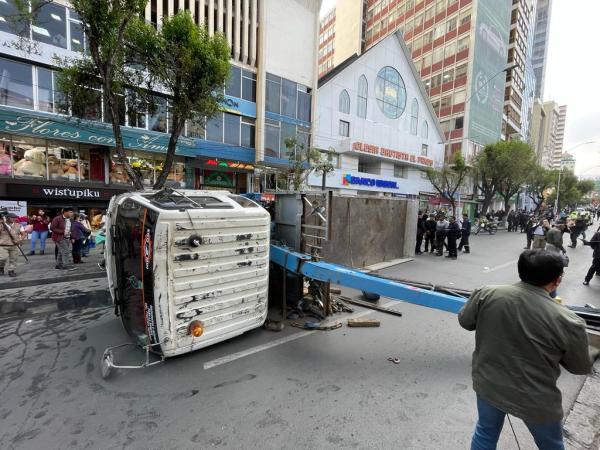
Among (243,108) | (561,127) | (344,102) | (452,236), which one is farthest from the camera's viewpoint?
(561,127)

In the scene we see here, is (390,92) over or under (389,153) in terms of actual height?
over

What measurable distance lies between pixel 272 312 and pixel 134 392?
2541mm

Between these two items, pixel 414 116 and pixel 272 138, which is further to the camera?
pixel 414 116

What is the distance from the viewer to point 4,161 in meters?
13.7

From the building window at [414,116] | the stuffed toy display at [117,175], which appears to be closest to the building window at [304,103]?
the stuffed toy display at [117,175]

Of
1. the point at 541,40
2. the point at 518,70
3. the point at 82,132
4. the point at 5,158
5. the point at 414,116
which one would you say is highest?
the point at 541,40

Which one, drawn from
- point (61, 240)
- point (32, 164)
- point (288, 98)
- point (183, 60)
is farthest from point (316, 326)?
point (288, 98)

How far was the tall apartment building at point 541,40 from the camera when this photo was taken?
7981 cm

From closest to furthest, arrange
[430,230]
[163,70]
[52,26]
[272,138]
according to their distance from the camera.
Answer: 1. [163,70]
2. [430,230]
3. [52,26]
4. [272,138]

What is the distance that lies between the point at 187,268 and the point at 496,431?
3069 mm

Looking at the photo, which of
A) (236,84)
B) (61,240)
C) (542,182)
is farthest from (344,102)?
(542,182)

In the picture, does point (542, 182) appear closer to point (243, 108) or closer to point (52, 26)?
point (243, 108)

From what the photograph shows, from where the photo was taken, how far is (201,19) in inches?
698

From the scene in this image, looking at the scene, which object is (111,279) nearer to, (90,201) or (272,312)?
(272,312)
